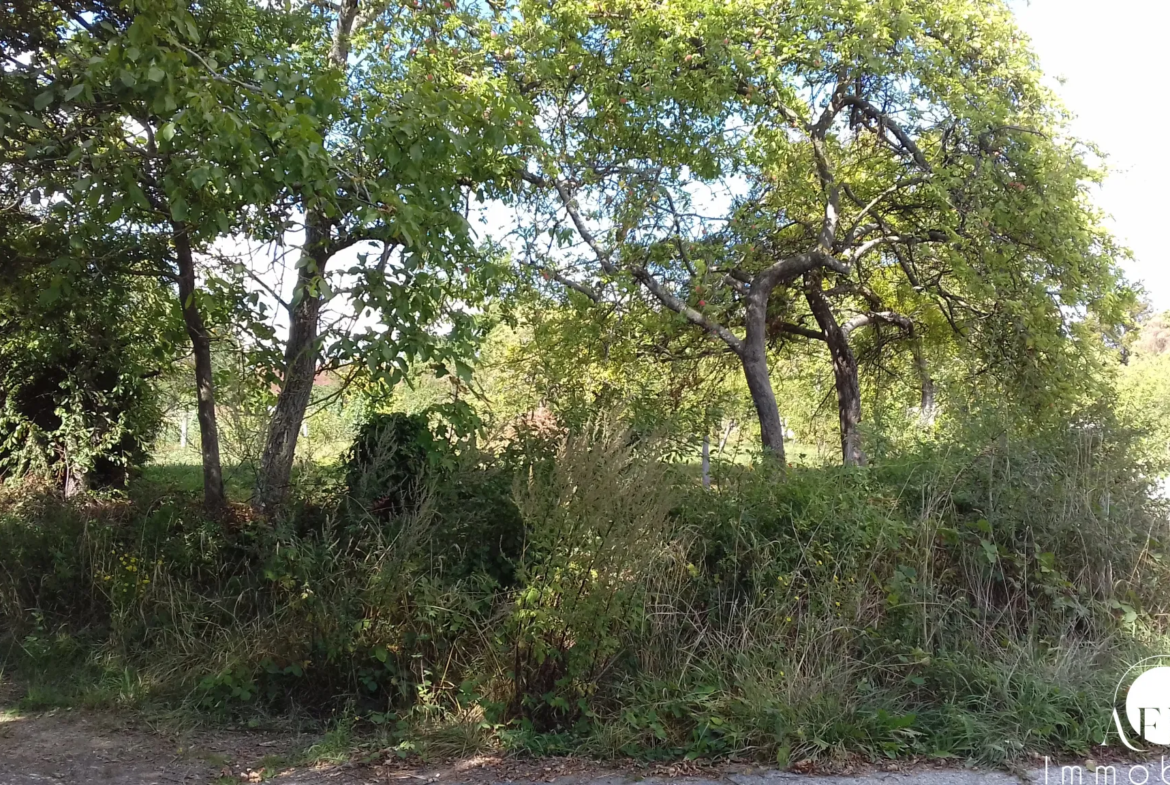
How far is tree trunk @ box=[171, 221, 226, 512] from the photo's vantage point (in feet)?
23.4

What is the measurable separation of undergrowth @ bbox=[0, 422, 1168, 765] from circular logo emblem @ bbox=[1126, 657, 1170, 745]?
146 mm

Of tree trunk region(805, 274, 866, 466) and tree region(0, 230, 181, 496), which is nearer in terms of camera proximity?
tree region(0, 230, 181, 496)

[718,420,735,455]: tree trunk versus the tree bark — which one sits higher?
[718,420,735,455]: tree trunk

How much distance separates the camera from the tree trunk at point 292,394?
6754 mm

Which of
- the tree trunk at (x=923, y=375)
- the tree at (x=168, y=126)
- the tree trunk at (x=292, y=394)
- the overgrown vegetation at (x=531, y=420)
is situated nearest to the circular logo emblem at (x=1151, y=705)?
the overgrown vegetation at (x=531, y=420)

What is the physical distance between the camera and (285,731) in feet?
17.0

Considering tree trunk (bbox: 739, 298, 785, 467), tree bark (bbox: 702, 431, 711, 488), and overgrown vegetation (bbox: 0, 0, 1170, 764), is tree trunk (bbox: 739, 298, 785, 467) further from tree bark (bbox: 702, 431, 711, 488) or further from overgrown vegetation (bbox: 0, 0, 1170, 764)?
tree bark (bbox: 702, 431, 711, 488)

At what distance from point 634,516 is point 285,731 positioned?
2511 millimetres

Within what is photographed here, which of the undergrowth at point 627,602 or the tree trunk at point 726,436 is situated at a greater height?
the tree trunk at point 726,436

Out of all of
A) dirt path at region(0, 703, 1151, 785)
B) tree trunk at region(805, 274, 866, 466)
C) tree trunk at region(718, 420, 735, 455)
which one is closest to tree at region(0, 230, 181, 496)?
dirt path at region(0, 703, 1151, 785)

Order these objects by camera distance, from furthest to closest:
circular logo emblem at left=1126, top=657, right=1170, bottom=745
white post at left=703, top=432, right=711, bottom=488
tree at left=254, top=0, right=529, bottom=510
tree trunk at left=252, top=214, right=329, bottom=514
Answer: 1. tree trunk at left=252, top=214, right=329, bottom=514
2. white post at left=703, top=432, right=711, bottom=488
3. tree at left=254, top=0, right=529, bottom=510
4. circular logo emblem at left=1126, top=657, right=1170, bottom=745

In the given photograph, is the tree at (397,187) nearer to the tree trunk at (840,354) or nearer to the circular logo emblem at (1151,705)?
the circular logo emblem at (1151,705)

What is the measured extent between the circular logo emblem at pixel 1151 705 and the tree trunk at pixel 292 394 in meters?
5.85

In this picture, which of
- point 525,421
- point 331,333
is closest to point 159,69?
point 331,333
